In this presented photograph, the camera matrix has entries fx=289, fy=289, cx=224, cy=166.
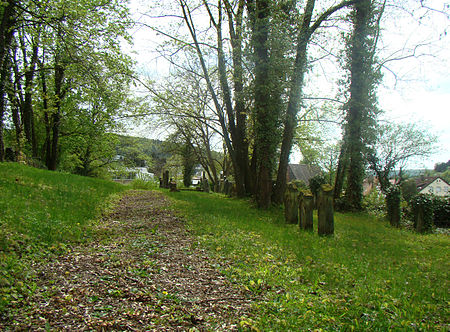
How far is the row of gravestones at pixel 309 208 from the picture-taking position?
7.86m

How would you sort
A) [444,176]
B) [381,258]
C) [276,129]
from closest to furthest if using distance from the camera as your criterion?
[381,258], [276,129], [444,176]

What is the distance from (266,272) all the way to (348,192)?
11678mm

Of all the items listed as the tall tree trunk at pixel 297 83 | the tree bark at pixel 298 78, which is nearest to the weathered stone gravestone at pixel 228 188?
the tree bark at pixel 298 78

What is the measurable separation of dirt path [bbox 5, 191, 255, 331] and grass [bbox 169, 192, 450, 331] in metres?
0.39

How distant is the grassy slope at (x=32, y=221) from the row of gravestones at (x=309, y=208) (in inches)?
226

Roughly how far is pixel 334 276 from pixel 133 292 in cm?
312

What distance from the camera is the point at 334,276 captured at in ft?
15.4

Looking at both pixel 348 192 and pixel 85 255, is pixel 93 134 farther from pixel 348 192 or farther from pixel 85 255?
pixel 85 255

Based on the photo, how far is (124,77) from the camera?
46.4 feet

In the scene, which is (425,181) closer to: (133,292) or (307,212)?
(307,212)

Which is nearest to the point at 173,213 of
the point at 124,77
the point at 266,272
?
the point at 266,272

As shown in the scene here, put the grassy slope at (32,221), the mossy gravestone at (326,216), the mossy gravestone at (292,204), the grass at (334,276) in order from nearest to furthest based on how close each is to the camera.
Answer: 1. the grass at (334,276)
2. the grassy slope at (32,221)
3. the mossy gravestone at (326,216)
4. the mossy gravestone at (292,204)

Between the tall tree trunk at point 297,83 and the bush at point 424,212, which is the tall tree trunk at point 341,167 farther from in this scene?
the bush at point 424,212

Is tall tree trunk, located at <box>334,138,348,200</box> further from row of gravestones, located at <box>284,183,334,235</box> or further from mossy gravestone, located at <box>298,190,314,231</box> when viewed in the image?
mossy gravestone, located at <box>298,190,314,231</box>
